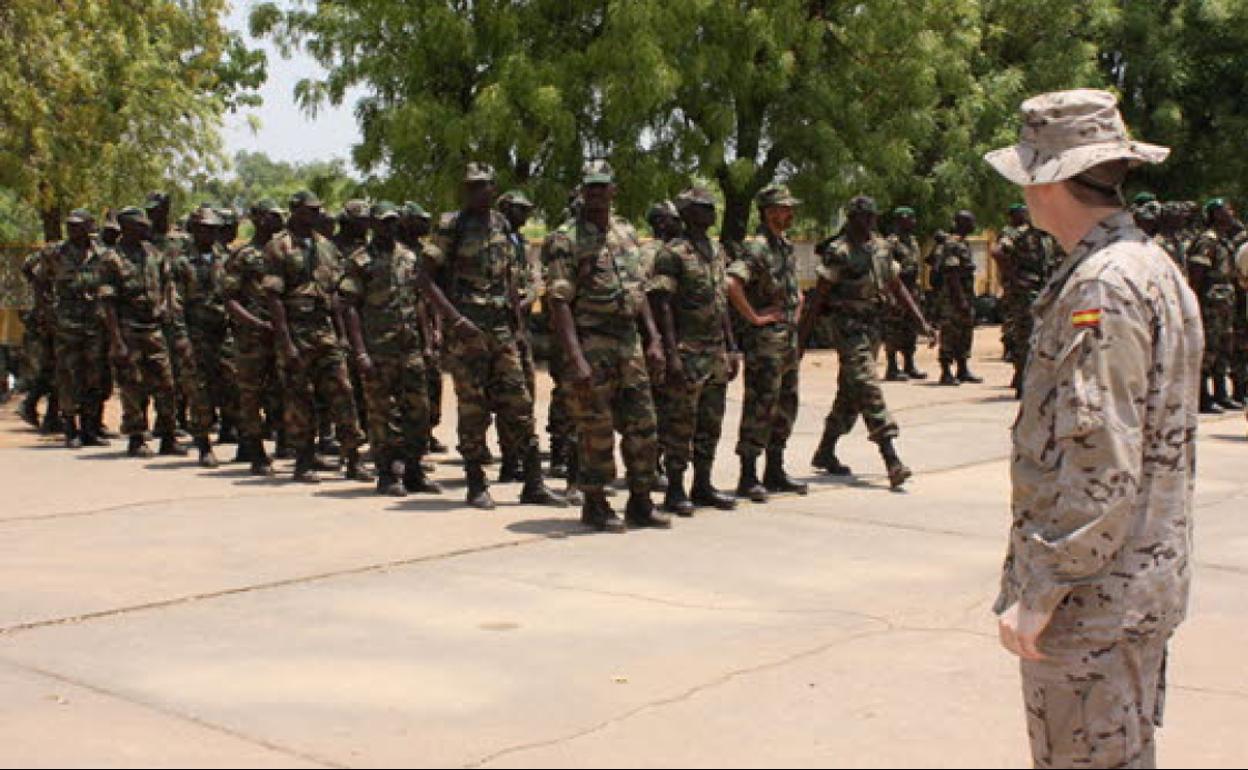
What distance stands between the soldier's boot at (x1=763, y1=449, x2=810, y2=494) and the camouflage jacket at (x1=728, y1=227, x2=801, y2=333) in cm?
96

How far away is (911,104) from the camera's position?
85.9ft

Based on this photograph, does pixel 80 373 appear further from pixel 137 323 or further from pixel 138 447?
pixel 137 323

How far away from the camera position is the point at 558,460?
39.0ft

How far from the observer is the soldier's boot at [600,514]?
924 centimetres

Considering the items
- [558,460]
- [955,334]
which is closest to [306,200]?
[558,460]

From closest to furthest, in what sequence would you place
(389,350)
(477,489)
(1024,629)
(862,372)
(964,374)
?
1. (1024,629)
2. (477,489)
3. (862,372)
4. (389,350)
5. (964,374)

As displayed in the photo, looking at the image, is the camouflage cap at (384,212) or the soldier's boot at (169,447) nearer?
the camouflage cap at (384,212)

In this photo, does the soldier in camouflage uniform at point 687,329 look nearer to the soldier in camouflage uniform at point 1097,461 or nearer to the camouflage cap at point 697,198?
the camouflage cap at point 697,198

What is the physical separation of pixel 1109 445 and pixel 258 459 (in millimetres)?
9341

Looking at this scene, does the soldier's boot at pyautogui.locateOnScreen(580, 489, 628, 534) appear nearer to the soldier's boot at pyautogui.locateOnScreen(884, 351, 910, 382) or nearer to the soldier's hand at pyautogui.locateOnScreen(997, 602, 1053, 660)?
the soldier's hand at pyautogui.locateOnScreen(997, 602, 1053, 660)

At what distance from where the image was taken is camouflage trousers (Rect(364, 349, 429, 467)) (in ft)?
35.7

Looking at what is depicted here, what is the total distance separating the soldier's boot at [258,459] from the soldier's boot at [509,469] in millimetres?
1717

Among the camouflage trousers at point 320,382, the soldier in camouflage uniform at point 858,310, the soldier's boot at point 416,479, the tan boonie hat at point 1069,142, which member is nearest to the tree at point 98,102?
the camouflage trousers at point 320,382

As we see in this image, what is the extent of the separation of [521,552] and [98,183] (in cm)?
1569
